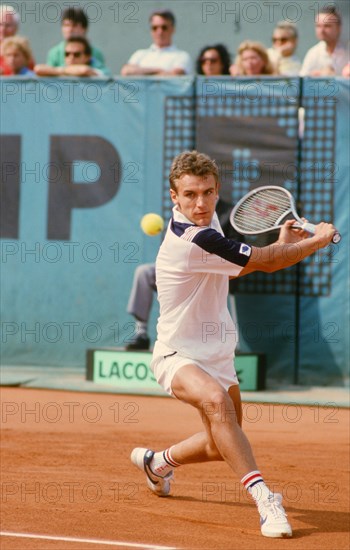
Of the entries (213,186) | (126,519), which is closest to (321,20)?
(213,186)

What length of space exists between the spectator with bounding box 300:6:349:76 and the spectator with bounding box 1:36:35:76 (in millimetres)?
3030

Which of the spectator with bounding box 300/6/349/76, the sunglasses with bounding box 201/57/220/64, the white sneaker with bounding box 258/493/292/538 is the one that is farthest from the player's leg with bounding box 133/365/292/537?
the sunglasses with bounding box 201/57/220/64

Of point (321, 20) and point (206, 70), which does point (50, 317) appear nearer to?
point (206, 70)

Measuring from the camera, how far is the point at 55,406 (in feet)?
27.7

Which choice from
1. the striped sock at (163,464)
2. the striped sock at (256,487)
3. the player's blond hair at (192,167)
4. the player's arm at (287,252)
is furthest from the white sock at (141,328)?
the striped sock at (256,487)

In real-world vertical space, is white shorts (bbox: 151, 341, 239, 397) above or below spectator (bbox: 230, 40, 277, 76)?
below

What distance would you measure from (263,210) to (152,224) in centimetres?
417

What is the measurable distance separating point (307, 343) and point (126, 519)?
5084 mm

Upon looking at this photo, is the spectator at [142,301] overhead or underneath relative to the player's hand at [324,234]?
underneath

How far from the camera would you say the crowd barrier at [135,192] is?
31.9 ft

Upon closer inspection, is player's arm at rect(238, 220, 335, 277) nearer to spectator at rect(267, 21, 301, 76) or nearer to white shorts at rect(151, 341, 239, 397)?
white shorts at rect(151, 341, 239, 397)

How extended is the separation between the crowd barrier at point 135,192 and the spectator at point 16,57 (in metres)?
0.29

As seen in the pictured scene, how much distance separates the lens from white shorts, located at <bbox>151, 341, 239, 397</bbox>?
491 cm

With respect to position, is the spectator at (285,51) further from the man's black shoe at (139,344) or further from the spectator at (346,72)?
the man's black shoe at (139,344)
